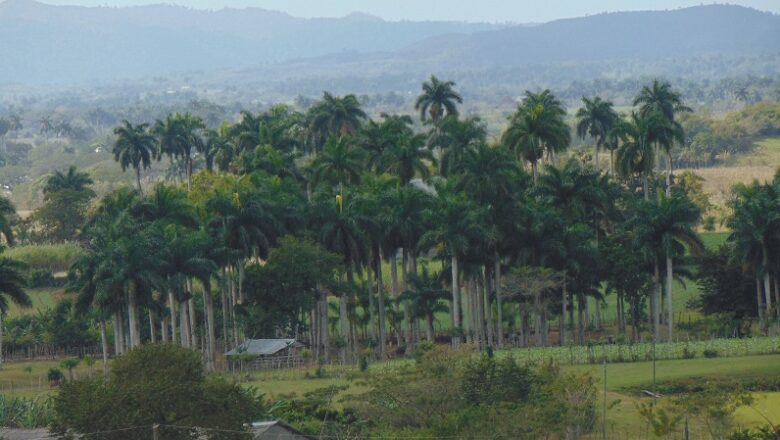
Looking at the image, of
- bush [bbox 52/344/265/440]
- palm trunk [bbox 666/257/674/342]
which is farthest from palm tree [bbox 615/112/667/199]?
bush [bbox 52/344/265/440]

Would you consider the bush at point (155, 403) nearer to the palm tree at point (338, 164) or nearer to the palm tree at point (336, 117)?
the palm tree at point (338, 164)

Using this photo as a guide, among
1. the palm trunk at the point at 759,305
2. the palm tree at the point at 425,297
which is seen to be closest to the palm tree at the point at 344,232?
the palm tree at the point at 425,297

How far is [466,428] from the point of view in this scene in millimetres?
Answer: 52969

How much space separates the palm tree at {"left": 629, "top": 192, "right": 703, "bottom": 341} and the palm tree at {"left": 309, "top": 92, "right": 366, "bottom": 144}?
150 ft

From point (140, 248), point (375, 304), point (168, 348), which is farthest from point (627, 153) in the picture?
point (168, 348)

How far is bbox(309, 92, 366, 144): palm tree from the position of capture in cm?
13000

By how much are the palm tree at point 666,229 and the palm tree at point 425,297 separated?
13.6 metres

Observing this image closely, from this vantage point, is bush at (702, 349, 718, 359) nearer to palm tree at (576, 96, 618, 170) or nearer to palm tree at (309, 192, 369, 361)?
palm tree at (309, 192, 369, 361)

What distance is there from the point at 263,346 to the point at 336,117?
4749 cm

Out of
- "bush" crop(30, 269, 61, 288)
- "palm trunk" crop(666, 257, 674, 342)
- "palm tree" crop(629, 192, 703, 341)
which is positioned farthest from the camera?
"bush" crop(30, 269, 61, 288)

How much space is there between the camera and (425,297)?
91625 mm

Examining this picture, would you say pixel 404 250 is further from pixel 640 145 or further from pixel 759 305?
pixel 759 305

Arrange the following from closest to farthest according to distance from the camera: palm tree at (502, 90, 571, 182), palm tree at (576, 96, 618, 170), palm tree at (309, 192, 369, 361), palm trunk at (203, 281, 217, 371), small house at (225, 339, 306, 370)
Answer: small house at (225, 339, 306, 370) → palm trunk at (203, 281, 217, 371) → palm tree at (309, 192, 369, 361) → palm tree at (502, 90, 571, 182) → palm tree at (576, 96, 618, 170)

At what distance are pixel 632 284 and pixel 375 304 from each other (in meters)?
19.1
